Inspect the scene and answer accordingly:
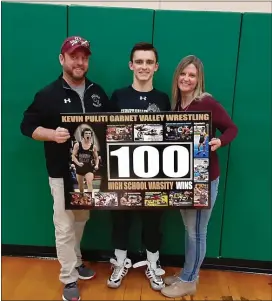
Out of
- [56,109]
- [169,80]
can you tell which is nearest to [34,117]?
[56,109]

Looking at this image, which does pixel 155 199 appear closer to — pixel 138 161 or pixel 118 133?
pixel 138 161

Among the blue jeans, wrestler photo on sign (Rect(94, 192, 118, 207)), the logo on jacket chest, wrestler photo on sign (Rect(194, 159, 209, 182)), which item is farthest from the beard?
the blue jeans

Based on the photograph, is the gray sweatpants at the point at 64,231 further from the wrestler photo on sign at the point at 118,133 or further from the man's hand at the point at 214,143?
the man's hand at the point at 214,143

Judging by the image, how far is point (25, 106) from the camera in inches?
87.6

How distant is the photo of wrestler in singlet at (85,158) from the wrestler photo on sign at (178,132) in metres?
0.38

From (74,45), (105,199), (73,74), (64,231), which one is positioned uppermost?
(74,45)

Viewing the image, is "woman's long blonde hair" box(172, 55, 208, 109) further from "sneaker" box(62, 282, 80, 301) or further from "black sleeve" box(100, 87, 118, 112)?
"sneaker" box(62, 282, 80, 301)

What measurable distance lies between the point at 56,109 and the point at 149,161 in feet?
1.82

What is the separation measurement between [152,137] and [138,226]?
0.81 meters

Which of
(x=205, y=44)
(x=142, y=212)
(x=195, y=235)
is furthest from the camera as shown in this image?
(x=142, y=212)

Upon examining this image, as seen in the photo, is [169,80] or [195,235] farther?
[169,80]

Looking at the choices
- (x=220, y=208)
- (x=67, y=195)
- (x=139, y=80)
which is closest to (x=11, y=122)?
(x=67, y=195)

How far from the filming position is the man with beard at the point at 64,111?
1.80 meters

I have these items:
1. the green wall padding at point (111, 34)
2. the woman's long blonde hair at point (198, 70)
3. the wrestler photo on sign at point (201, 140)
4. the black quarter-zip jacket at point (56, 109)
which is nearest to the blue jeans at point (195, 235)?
the wrestler photo on sign at point (201, 140)
